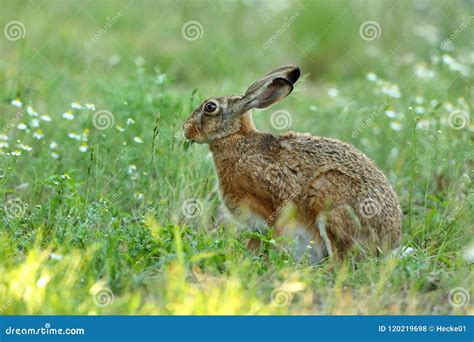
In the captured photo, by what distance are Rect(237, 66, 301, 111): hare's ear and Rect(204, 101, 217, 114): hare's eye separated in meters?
0.26

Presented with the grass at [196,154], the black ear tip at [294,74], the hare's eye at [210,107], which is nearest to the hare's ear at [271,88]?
the black ear tip at [294,74]

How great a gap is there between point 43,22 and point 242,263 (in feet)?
27.0

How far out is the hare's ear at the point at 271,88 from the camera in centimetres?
734

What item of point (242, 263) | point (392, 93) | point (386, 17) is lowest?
point (242, 263)

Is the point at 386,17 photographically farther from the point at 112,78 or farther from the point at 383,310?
the point at 383,310

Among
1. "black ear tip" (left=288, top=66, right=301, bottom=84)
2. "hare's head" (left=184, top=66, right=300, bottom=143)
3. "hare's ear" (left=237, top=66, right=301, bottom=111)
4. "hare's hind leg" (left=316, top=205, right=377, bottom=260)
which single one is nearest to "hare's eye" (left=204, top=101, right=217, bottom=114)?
"hare's head" (left=184, top=66, right=300, bottom=143)

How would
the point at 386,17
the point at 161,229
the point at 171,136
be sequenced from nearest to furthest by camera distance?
1. the point at 161,229
2. the point at 171,136
3. the point at 386,17

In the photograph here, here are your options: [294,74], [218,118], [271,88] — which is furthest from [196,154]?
[294,74]

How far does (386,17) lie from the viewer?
1404 centimetres

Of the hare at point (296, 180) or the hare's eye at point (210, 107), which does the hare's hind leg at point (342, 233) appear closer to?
the hare at point (296, 180)

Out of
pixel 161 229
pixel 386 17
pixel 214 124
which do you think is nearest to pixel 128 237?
pixel 161 229

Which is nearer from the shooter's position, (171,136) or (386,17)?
(171,136)

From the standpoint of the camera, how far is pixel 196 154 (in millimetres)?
8328

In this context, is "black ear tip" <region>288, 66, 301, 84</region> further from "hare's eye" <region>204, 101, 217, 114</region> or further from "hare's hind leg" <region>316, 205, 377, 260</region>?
"hare's hind leg" <region>316, 205, 377, 260</region>
